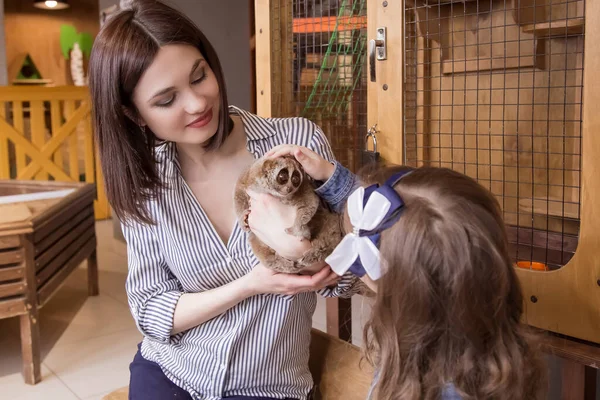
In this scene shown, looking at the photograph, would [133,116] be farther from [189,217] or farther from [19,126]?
[19,126]

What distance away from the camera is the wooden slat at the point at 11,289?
229cm

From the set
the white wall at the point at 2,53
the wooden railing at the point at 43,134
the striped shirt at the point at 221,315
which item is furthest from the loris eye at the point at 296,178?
the white wall at the point at 2,53

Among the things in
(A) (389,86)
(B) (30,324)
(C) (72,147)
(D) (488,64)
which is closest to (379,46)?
(A) (389,86)

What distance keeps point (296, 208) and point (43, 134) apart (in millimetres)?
4805

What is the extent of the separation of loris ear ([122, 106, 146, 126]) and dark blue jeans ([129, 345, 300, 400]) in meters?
0.55

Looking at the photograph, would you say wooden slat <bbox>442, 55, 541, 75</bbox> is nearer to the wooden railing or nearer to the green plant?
the wooden railing

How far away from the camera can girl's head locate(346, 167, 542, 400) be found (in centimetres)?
84

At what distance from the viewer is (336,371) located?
1389 millimetres

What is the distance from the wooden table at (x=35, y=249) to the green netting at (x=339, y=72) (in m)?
1.25

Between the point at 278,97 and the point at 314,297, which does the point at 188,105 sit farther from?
the point at 278,97

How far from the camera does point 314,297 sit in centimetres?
139

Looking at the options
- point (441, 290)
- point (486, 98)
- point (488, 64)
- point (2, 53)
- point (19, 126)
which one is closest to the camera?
point (441, 290)

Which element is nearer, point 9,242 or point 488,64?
point 488,64

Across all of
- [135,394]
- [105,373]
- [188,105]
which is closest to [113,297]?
[105,373]
